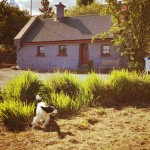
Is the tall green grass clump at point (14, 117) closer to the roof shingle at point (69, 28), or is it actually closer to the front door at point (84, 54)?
the roof shingle at point (69, 28)

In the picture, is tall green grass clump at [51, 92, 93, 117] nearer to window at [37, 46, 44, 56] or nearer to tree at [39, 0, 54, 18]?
window at [37, 46, 44, 56]

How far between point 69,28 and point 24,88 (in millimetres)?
22004

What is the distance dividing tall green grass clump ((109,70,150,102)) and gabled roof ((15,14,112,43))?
17.4 metres

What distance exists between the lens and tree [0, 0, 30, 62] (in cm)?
3842

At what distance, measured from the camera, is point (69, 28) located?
99.0ft

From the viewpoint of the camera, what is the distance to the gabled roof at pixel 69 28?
2809cm

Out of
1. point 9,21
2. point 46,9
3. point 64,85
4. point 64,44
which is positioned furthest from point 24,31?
point 46,9

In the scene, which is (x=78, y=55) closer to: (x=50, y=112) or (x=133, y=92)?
(x=133, y=92)

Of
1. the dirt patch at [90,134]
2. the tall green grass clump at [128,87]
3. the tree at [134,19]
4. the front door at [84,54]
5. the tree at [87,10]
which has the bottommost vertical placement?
the dirt patch at [90,134]

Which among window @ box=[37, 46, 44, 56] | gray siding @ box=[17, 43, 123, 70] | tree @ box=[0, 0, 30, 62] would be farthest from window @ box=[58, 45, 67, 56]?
tree @ box=[0, 0, 30, 62]

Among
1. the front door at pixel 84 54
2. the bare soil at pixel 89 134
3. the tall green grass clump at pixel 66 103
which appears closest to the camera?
the bare soil at pixel 89 134

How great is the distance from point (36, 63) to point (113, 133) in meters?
25.6

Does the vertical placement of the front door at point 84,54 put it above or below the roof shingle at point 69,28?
below

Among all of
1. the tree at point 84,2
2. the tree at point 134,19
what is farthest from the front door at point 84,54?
the tree at point 84,2
